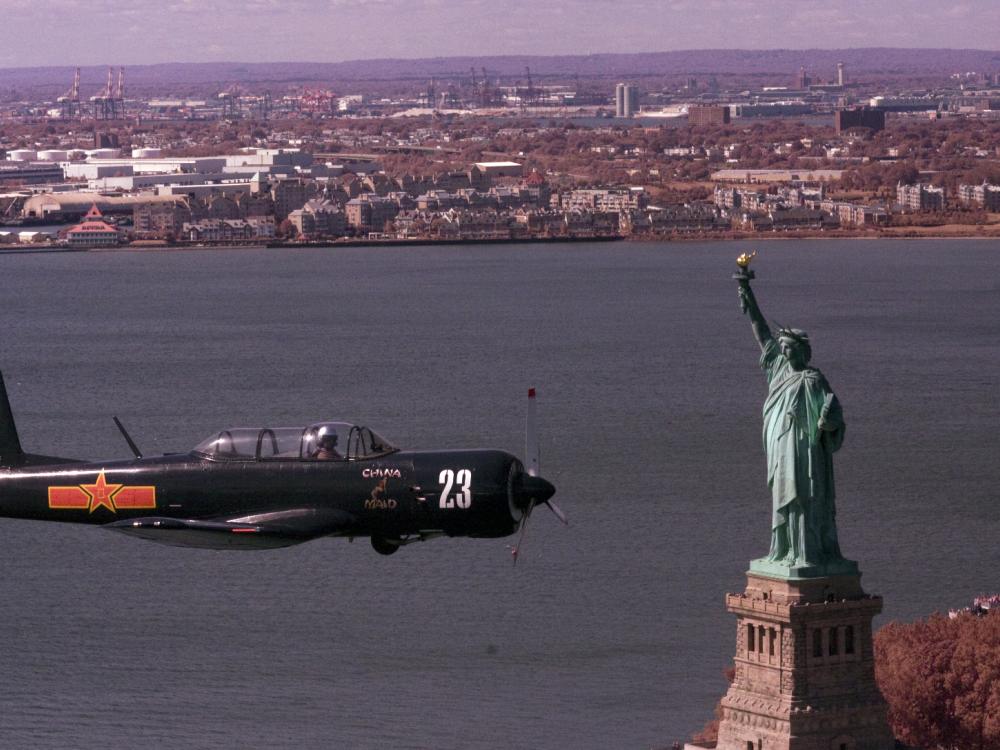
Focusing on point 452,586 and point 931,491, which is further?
point 931,491

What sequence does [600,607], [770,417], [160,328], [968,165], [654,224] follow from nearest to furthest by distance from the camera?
1. [770,417]
2. [600,607]
3. [160,328]
4. [654,224]
5. [968,165]

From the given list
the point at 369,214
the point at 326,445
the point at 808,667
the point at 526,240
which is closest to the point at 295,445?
the point at 326,445

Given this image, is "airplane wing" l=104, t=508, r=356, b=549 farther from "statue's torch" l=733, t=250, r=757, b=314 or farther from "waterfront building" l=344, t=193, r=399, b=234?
"waterfront building" l=344, t=193, r=399, b=234

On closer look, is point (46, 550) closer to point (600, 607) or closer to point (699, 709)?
point (600, 607)

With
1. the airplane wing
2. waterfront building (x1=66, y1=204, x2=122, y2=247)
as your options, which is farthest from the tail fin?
waterfront building (x1=66, y1=204, x2=122, y2=247)

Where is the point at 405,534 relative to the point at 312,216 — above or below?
above

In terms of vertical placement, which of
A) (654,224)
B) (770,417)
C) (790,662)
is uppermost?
(770,417)

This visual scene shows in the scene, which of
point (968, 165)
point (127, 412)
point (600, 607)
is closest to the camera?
point (600, 607)

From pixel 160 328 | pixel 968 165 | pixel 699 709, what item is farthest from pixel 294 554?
pixel 968 165
